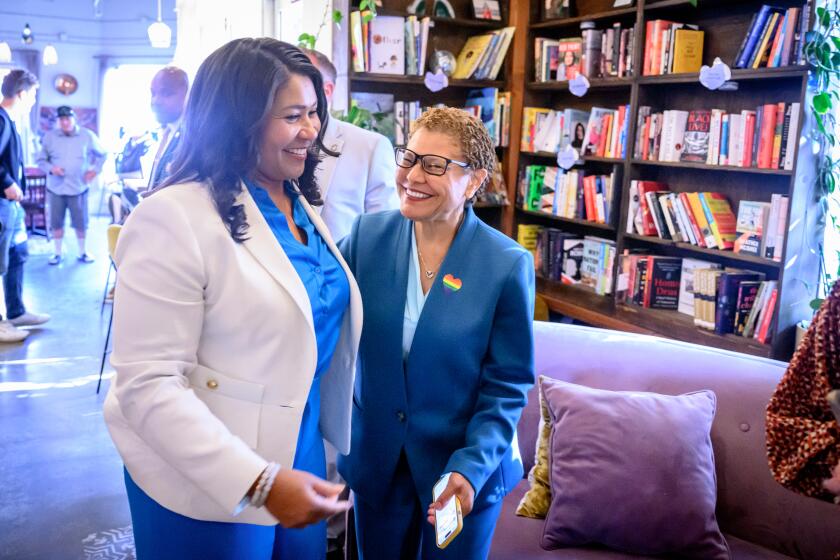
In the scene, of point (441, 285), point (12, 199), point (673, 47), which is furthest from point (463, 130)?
point (12, 199)

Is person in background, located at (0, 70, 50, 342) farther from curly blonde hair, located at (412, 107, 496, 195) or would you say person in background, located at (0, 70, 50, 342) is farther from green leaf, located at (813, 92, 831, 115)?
green leaf, located at (813, 92, 831, 115)

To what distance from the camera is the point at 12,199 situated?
17.9 feet

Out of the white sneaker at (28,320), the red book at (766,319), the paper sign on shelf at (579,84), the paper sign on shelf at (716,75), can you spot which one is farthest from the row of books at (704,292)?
the white sneaker at (28,320)

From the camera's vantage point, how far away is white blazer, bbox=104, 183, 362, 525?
121 cm

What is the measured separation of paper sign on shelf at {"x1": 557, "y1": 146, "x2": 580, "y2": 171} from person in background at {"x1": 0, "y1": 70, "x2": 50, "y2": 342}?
3.82 m

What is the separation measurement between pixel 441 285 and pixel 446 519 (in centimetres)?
48

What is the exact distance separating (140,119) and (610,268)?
39.8 feet

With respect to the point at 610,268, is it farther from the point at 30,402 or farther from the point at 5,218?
the point at 5,218

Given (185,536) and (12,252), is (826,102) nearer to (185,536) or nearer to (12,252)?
(185,536)

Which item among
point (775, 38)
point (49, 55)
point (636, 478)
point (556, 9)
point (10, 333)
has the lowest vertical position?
point (10, 333)

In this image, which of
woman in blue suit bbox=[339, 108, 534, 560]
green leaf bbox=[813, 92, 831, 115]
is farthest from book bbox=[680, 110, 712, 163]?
woman in blue suit bbox=[339, 108, 534, 560]

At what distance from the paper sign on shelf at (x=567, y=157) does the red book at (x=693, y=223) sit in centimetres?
79

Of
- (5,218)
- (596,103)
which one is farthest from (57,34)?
(596,103)

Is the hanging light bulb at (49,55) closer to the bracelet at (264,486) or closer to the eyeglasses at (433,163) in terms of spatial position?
the eyeglasses at (433,163)
